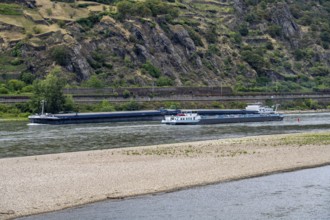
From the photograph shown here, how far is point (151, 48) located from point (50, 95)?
44.6 m

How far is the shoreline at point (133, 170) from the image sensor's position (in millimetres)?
32031

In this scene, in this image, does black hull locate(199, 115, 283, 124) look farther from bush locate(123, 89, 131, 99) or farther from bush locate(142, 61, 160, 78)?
bush locate(142, 61, 160, 78)

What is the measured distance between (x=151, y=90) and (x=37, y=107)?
97.4 ft

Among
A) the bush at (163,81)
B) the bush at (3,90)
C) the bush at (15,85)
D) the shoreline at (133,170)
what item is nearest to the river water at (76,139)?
the shoreline at (133,170)

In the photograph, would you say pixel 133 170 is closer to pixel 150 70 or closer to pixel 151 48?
pixel 150 70

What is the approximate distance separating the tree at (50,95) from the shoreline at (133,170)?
54.4m

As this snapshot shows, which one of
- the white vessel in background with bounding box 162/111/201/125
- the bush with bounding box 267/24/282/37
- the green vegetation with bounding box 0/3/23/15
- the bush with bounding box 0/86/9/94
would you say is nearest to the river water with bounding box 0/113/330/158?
the white vessel in background with bounding box 162/111/201/125

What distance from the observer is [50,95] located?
10662cm

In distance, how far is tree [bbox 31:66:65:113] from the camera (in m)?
106

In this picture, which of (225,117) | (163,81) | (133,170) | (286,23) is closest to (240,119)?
(225,117)

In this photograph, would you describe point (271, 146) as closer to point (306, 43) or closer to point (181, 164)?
point (181, 164)

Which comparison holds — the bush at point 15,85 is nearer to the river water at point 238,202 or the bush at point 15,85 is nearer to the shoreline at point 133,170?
the shoreline at point 133,170

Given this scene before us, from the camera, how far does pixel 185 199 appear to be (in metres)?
32.3


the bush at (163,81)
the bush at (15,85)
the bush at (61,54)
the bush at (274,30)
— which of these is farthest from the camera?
the bush at (274,30)
